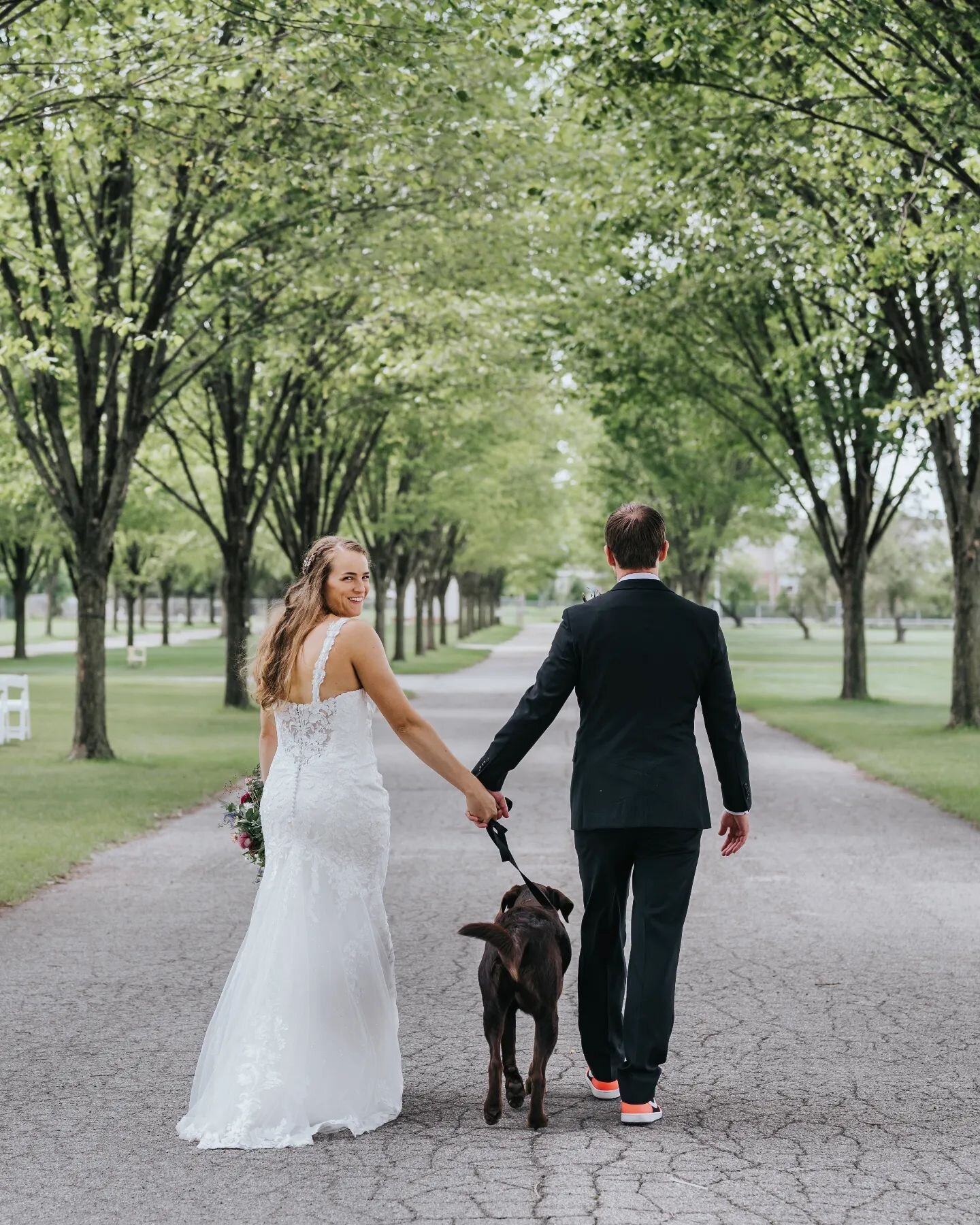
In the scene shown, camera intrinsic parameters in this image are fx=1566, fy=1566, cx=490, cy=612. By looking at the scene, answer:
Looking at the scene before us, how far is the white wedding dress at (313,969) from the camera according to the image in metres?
4.81

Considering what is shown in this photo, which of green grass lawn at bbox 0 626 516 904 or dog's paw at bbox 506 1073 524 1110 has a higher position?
dog's paw at bbox 506 1073 524 1110

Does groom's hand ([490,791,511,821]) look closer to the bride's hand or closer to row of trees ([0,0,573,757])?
the bride's hand

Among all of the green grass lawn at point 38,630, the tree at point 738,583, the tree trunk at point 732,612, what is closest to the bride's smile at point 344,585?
the green grass lawn at point 38,630

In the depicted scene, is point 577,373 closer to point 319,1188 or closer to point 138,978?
point 138,978

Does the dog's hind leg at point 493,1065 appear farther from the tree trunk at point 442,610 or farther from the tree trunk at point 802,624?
the tree trunk at point 802,624

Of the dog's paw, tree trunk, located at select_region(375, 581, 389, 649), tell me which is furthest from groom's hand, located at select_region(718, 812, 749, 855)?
tree trunk, located at select_region(375, 581, 389, 649)

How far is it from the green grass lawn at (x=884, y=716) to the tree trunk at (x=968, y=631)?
1.39 ft

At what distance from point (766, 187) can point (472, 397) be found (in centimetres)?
844

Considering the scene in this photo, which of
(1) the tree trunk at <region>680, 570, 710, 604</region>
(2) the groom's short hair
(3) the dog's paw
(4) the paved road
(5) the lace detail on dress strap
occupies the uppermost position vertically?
(1) the tree trunk at <region>680, 570, 710, 604</region>

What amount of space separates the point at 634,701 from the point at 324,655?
3.30 feet

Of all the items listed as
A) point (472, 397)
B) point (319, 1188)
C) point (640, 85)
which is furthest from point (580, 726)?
point (472, 397)

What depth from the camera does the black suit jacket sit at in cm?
488

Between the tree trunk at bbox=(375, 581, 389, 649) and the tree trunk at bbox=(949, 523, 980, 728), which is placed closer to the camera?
the tree trunk at bbox=(949, 523, 980, 728)

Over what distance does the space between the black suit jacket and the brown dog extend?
36 centimetres
